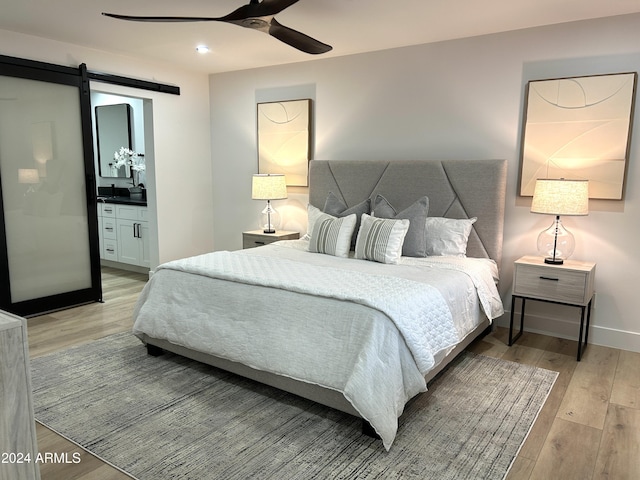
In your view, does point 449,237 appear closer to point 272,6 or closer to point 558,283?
point 558,283

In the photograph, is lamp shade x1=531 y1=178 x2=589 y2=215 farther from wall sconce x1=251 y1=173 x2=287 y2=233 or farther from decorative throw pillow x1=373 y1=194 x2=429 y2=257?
wall sconce x1=251 y1=173 x2=287 y2=233

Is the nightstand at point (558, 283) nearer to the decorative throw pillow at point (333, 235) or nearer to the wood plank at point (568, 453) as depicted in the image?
the wood plank at point (568, 453)

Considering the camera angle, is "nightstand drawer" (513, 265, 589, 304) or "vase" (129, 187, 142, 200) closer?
"nightstand drawer" (513, 265, 589, 304)

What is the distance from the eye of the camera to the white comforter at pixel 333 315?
91.4 inches

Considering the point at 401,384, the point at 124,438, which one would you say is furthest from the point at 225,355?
the point at 401,384

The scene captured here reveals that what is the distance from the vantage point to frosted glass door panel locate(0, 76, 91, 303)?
4.01 m

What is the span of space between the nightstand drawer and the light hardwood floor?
0.46 m

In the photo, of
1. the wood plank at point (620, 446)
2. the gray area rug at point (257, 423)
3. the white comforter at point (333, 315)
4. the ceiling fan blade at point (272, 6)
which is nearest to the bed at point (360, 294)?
the white comforter at point (333, 315)

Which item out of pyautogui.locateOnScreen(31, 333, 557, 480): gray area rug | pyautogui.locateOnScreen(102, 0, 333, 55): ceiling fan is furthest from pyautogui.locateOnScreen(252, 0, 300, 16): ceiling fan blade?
pyautogui.locateOnScreen(31, 333, 557, 480): gray area rug

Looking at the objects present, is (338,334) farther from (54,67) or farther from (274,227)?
(54,67)

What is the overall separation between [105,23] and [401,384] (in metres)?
3.53

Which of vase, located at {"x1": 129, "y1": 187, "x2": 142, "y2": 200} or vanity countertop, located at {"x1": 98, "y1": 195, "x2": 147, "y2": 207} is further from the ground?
vase, located at {"x1": 129, "y1": 187, "x2": 142, "y2": 200}

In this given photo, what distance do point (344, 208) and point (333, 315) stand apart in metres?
2.08

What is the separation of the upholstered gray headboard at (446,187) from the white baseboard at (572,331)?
0.64 m
